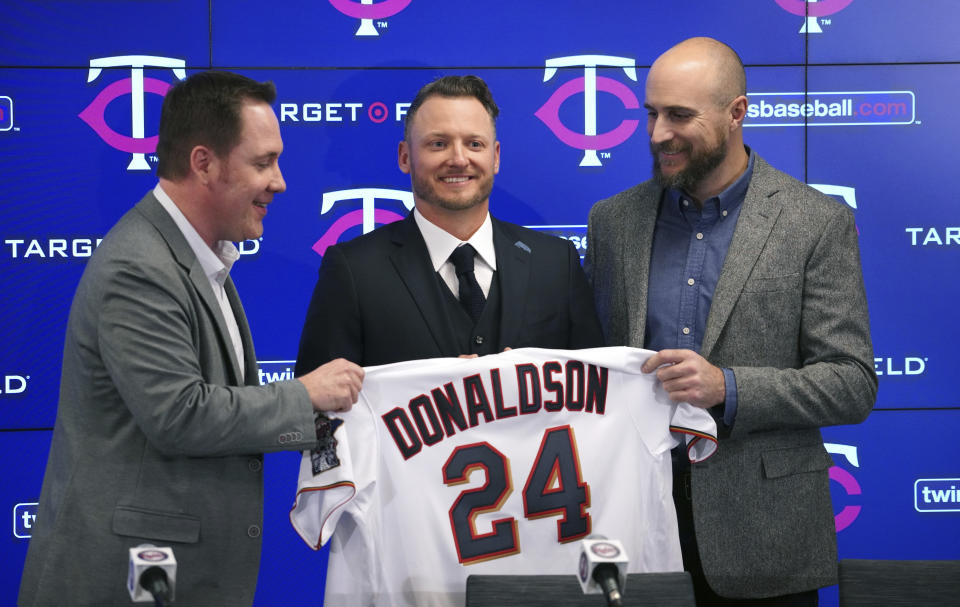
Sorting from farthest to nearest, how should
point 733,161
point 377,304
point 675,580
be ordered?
1. point 733,161
2. point 377,304
3. point 675,580

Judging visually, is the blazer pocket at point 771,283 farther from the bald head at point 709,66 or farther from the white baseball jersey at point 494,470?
the bald head at point 709,66

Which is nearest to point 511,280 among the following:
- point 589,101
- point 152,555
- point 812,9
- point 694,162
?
point 694,162

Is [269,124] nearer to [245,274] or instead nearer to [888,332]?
[245,274]

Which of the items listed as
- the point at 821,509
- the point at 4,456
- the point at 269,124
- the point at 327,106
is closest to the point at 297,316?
the point at 327,106

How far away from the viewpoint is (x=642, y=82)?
Answer: 12.3 feet

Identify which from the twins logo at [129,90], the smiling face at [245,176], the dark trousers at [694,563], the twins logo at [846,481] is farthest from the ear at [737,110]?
the twins logo at [129,90]

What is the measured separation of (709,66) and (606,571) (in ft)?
5.12

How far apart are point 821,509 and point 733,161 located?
0.96 meters

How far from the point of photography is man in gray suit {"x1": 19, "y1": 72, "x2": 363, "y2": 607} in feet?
6.63

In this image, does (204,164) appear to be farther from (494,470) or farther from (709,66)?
(709,66)

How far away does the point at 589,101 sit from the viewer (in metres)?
3.73

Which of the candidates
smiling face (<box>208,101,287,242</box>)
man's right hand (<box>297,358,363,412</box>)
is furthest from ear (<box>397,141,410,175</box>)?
man's right hand (<box>297,358,363,412</box>)

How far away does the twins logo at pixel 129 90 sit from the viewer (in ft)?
11.8

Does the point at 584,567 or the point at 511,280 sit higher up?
the point at 511,280
